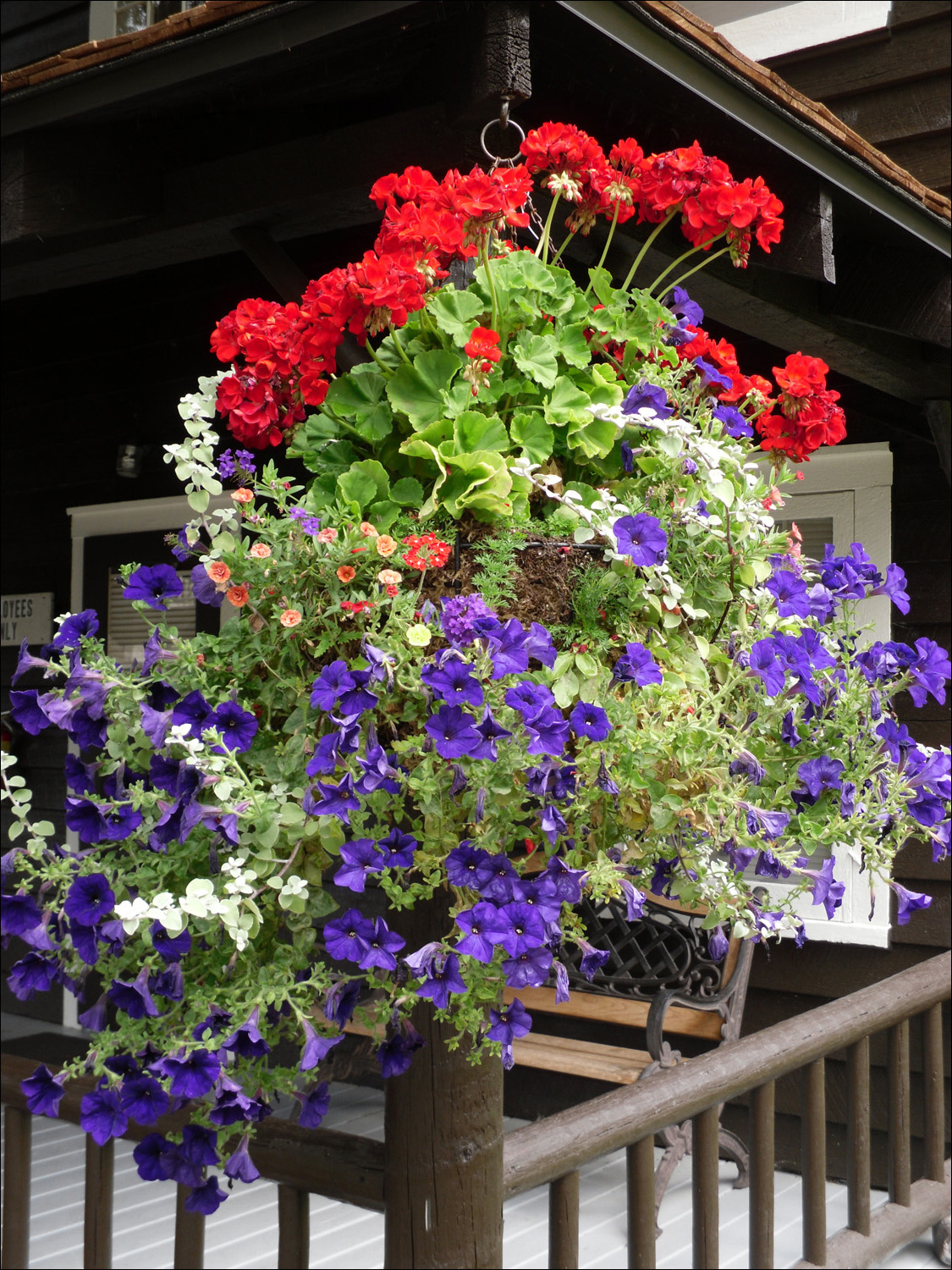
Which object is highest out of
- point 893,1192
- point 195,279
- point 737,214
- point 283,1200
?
point 195,279

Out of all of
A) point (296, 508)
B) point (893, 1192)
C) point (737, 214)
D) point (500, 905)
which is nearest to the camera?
point (500, 905)

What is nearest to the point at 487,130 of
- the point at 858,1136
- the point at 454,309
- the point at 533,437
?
the point at 454,309

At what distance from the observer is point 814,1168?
230 cm

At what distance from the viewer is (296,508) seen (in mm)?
1174

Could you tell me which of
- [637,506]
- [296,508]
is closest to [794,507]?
[637,506]

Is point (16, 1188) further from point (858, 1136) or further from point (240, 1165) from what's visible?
point (858, 1136)

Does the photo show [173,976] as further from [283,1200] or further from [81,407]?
[81,407]

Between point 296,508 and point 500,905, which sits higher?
point 296,508

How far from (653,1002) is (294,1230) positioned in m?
1.81

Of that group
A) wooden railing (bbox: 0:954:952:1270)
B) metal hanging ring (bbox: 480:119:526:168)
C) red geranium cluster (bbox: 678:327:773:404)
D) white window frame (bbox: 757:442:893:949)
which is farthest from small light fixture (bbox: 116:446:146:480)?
red geranium cluster (bbox: 678:327:773:404)

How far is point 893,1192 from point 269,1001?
214 centimetres

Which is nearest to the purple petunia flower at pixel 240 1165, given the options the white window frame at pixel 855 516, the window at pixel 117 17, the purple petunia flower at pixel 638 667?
the purple petunia flower at pixel 638 667

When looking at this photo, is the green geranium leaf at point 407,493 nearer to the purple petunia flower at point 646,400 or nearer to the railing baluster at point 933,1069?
the purple petunia flower at point 646,400

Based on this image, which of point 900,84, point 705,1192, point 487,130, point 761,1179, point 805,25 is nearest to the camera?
point 487,130
